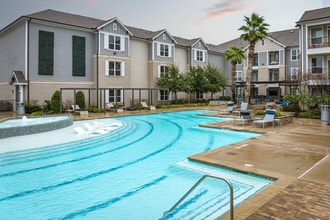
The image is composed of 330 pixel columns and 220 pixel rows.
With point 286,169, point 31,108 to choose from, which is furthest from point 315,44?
point 31,108

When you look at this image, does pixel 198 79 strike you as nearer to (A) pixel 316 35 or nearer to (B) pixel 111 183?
(A) pixel 316 35

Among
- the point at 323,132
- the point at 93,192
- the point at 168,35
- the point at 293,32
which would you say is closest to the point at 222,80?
the point at 168,35

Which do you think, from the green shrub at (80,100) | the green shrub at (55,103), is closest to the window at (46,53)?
the green shrub at (55,103)

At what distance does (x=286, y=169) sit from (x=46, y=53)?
981 inches

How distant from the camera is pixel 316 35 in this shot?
2617 centimetres

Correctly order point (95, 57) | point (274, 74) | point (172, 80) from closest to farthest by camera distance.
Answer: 1. point (95, 57)
2. point (172, 80)
3. point (274, 74)

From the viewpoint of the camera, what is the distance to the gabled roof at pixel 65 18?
26.4 m

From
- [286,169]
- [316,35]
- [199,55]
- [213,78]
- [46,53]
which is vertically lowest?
[286,169]

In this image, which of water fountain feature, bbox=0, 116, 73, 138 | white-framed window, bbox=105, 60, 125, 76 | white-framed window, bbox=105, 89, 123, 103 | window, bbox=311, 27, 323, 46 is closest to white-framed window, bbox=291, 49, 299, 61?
window, bbox=311, 27, 323, 46

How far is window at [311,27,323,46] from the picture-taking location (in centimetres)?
2583

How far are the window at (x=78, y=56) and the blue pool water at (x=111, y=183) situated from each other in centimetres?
1769

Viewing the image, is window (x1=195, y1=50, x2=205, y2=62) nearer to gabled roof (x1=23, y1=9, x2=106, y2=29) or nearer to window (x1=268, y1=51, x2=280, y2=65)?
window (x1=268, y1=51, x2=280, y2=65)

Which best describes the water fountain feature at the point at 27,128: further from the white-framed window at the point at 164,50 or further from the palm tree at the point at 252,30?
the white-framed window at the point at 164,50

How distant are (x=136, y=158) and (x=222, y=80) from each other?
100 ft
